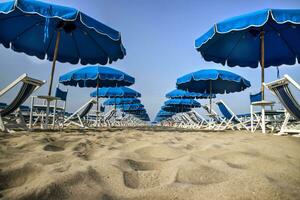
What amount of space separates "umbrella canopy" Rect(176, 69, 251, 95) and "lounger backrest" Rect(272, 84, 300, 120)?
3489mm

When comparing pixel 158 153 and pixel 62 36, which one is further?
pixel 62 36

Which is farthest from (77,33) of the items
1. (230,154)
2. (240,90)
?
(240,90)

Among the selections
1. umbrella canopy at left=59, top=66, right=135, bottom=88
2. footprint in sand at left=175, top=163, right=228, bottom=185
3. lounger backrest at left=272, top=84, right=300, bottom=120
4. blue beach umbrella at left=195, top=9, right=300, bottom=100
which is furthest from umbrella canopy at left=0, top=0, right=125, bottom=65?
footprint in sand at left=175, top=163, right=228, bottom=185

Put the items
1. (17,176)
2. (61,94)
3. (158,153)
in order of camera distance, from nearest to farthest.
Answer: (17,176), (158,153), (61,94)

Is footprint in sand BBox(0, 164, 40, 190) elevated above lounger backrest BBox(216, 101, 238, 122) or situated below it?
below

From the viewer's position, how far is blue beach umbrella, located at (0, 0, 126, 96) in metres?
4.10

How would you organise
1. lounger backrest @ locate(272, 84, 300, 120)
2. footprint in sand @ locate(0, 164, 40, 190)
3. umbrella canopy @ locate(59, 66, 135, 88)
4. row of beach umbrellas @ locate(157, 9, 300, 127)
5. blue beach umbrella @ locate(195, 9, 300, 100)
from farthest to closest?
umbrella canopy @ locate(59, 66, 135, 88)
blue beach umbrella @ locate(195, 9, 300, 100)
row of beach umbrellas @ locate(157, 9, 300, 127)
lounger backrest @ locate(272, 84, 300, 120)
footprint in sand @ locate(0, 164, 40, 190)

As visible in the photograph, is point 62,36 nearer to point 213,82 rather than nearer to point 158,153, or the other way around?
point 158,153

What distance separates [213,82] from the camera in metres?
9.24

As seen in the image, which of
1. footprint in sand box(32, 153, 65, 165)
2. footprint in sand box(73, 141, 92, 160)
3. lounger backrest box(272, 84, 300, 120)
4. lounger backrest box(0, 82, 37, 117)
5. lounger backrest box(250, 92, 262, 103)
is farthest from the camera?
lounger backrest box(250, 92, 262, 103)

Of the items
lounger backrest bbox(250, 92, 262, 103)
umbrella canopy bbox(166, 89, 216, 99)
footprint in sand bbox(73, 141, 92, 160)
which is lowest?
footprint in sand bbox(73, 141, 92, 160)

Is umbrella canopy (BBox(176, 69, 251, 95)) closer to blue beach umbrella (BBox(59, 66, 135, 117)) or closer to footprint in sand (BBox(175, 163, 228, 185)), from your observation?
blue beach umbrella (BBox(59, 66, 135, 117))

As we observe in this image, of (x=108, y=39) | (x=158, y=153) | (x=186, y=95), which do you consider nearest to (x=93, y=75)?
(x=108, y=39)

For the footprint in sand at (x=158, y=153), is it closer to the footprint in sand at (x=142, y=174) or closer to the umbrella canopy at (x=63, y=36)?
the footprint in sand at (x=142, y=174)
